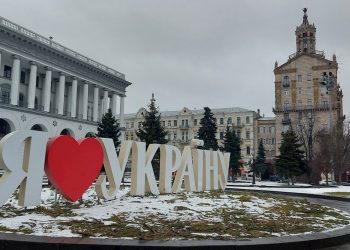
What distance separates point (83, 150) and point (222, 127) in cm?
7934

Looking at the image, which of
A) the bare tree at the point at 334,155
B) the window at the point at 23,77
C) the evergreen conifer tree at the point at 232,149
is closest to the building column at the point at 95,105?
the window at the point at 23,77

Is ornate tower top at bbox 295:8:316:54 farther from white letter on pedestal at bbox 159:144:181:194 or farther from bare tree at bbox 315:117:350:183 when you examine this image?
white letter on pedestal at bbox 159:144:181:194

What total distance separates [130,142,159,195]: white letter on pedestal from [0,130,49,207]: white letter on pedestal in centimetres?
357

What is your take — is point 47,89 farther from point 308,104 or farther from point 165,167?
point 308,104

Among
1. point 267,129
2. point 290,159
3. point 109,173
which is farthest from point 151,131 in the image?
point 267,129

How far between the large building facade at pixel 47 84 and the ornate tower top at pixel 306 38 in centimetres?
3981

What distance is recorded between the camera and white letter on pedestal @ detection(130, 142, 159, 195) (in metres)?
13.1

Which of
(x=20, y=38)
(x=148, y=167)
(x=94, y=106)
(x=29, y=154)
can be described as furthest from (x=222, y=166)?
(x=94, y=106)

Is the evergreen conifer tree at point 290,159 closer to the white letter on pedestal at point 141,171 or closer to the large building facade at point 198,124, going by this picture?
the white letter on pedestal at point 141,171

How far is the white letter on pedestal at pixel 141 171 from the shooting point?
42.9ft

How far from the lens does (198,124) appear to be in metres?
90.6

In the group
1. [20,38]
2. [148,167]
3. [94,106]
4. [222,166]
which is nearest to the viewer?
[148,167]

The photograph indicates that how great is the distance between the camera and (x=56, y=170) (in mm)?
10109

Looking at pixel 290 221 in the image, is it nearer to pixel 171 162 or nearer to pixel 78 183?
pixel 78 183
